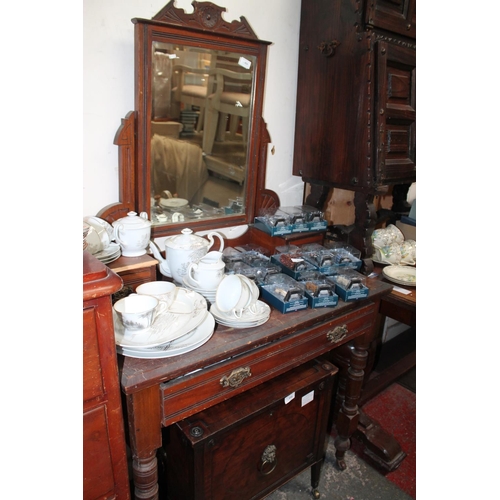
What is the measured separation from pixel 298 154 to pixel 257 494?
4.54 feet

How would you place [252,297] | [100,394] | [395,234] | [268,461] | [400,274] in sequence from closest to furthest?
[100,394] < [252,297] < [268,461] < [400,274] < [395,234]

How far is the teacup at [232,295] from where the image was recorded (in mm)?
1245

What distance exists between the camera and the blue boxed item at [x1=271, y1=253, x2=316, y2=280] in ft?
5.04

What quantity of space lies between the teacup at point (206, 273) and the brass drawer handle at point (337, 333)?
432mm

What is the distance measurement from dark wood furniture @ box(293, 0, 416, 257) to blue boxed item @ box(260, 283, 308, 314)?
0.55m

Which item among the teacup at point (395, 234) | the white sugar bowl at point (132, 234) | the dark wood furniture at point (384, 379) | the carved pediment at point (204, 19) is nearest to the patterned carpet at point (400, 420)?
the dark wood furniture at point (384, 379)

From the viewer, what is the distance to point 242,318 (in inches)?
48.7

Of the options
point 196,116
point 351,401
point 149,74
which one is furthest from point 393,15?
point 351,401

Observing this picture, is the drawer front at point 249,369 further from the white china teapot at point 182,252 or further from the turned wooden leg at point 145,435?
the white china teapot at point 182,252

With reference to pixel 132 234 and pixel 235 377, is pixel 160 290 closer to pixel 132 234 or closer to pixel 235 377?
pixel 132 234

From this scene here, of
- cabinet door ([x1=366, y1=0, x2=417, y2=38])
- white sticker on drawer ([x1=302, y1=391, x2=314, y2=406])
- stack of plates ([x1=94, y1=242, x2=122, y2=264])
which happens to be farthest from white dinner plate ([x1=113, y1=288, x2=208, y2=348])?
cabinet door ([x1=366, y1=0, x2=417, y2=38])

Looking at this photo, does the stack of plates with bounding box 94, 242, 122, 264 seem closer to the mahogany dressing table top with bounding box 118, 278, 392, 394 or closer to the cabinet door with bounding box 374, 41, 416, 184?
the mahogany dressing table top with bounding box 118, 278, 392, 394

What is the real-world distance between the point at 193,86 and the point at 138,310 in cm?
82
